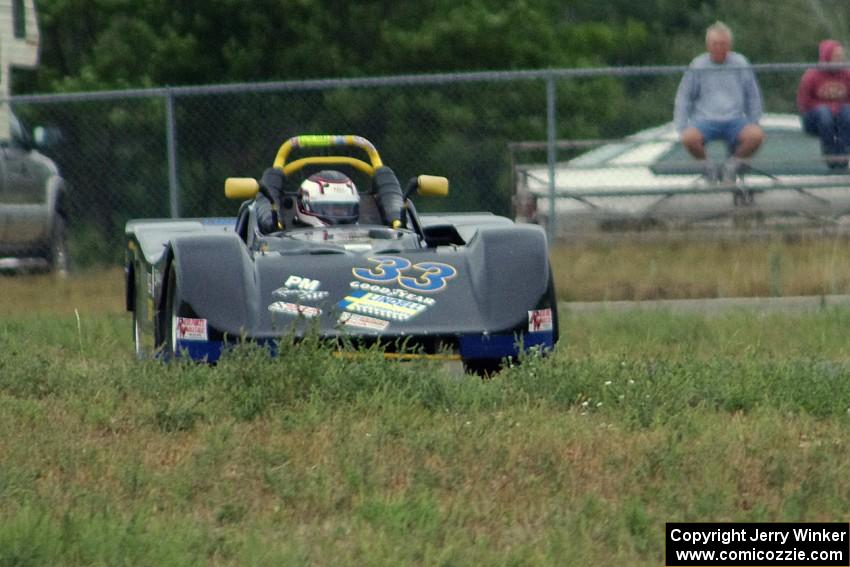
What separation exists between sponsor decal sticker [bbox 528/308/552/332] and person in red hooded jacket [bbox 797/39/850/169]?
6.01m

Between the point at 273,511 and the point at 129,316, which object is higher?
the point at 273,511

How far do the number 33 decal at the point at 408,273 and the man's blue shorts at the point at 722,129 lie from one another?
5830 millimetres

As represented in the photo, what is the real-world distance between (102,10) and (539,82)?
10.4m

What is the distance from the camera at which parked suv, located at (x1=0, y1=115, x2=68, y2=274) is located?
49.8 ft

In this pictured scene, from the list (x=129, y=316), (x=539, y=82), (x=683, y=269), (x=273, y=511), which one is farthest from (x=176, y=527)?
(x=539, y=82)

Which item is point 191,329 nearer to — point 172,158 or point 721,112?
point 172,158

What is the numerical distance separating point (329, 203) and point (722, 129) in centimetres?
495

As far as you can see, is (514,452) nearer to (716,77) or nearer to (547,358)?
(547,358)

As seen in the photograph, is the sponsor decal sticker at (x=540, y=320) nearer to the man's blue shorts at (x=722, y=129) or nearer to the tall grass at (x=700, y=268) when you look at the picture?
the tall grass at (x=700, y=268)

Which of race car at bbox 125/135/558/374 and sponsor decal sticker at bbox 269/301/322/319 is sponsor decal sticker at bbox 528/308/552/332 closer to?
race car at bbox 125/135/558/374

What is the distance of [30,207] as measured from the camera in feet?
49.9

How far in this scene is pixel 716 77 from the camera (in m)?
14.9

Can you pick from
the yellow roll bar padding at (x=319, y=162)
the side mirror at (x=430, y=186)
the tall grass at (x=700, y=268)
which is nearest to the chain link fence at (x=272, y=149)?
the tall grass at (x=700, y=268)

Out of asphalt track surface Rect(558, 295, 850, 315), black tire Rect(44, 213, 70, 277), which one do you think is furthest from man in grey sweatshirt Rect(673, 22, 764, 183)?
black tire Rect(44, 213, 70, 277)
